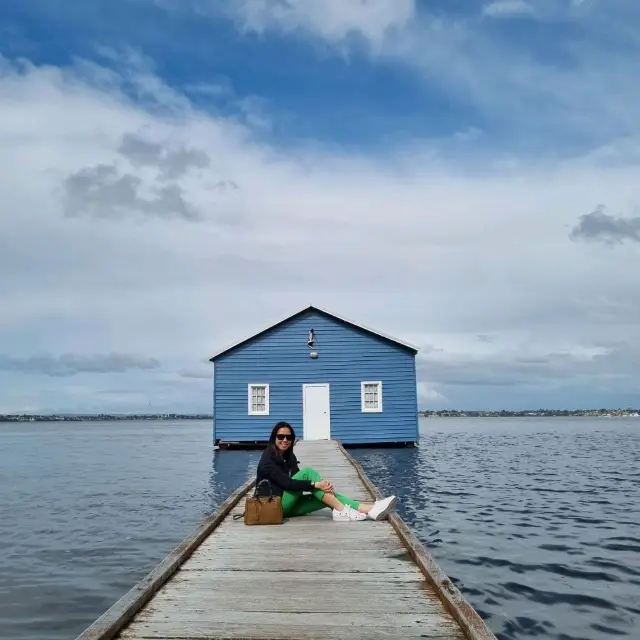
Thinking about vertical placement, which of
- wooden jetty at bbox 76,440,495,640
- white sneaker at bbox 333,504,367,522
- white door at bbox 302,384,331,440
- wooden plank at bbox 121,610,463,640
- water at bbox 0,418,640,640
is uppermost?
white door at bbox 302,384,331,440

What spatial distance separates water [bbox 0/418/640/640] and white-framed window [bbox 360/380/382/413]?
5806mm

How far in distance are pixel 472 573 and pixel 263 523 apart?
288 centimetres

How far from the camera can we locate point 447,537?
11125 millimetres

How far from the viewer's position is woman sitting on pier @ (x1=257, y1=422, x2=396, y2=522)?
344 inches

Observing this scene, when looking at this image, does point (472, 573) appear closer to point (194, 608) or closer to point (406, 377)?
point (194, 608)

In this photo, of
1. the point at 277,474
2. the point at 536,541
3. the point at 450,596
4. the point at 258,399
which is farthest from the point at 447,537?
the point at 258,399

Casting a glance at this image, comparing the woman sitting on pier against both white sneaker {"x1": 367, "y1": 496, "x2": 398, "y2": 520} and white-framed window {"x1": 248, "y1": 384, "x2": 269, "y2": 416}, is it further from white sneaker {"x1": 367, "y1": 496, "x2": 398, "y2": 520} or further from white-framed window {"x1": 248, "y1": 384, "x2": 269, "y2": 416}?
white-framed window {"x1": 248, "y1": 384, "x2": 269, "y2": 416}

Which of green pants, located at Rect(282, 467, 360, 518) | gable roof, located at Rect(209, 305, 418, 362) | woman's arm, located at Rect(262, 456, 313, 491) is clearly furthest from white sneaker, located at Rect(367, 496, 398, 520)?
gable roof, located at Rect(209, 305, 418, 362)

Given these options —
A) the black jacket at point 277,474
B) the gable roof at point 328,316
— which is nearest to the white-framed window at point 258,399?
the gable roof at point 328,316

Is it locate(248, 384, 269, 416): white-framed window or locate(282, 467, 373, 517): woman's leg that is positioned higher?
locate(248, 384, 269, 416): white-framed window

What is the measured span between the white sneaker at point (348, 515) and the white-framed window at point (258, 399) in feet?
66.6

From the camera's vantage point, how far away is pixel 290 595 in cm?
554

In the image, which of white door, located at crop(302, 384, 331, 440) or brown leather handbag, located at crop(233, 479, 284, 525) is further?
white door, located at crop(302, 384, 331, 440)

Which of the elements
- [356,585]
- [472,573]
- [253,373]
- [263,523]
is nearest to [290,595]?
[356,585]
